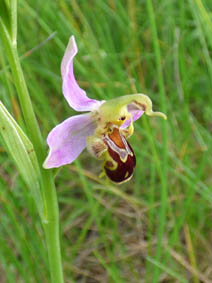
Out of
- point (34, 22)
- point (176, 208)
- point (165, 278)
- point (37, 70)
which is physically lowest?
point (165, 278)

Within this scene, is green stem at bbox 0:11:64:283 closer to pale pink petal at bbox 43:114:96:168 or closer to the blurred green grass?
pale pink petal at bbox 43:114:96:168

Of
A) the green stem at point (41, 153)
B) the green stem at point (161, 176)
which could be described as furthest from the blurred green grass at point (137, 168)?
the green stem at point (41, 153)

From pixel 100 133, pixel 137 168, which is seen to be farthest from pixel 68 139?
pixel 137 168

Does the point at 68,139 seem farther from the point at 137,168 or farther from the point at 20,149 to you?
the point at 137,168

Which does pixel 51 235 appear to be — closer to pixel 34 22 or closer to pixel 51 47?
pixel 51 47

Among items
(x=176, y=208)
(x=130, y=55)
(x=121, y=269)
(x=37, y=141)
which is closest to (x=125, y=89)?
(x=130, y=55)

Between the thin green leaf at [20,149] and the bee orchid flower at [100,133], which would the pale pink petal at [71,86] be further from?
the thin green leaf at [20,149]
